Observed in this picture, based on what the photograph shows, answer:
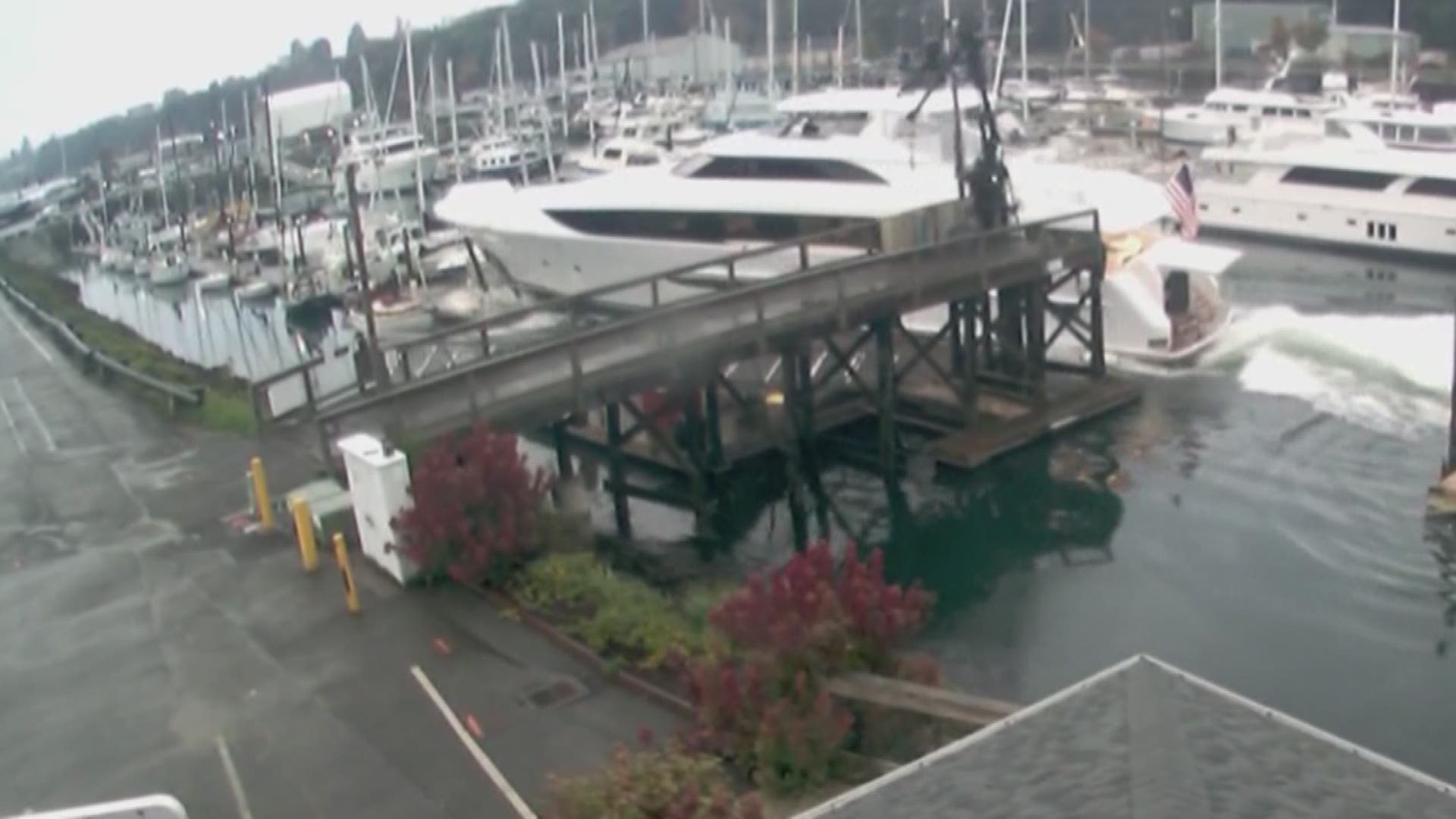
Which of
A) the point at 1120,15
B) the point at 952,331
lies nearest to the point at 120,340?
the point at 952,331

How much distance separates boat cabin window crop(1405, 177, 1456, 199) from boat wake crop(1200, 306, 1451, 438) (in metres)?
8.53

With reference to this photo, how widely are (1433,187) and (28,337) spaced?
37.2 m

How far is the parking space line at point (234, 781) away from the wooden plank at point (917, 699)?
4.16 m

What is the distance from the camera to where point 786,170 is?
3441 cm

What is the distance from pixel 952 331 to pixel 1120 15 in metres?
76.9

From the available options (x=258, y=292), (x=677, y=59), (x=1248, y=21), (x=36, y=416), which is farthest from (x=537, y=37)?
(x=36, y=416)

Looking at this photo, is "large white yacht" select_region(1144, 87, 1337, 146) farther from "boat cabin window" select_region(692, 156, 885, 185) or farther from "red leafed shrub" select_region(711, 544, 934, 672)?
"red leafed shrub" select_region(711, 544, 934, 672)

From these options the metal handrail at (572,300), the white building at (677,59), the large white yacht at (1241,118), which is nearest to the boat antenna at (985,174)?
the metal handrail at (572,300)

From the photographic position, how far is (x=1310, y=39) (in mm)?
72688

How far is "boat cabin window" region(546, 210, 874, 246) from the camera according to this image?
109 feet

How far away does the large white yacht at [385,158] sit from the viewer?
68.4 metres

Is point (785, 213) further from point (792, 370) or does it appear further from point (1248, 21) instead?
point (1248, 21)

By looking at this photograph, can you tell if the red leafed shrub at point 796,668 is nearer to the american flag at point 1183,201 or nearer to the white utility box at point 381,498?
the white utility box at point 381,498

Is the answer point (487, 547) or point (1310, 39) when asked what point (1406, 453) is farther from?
point (1310, 39)
